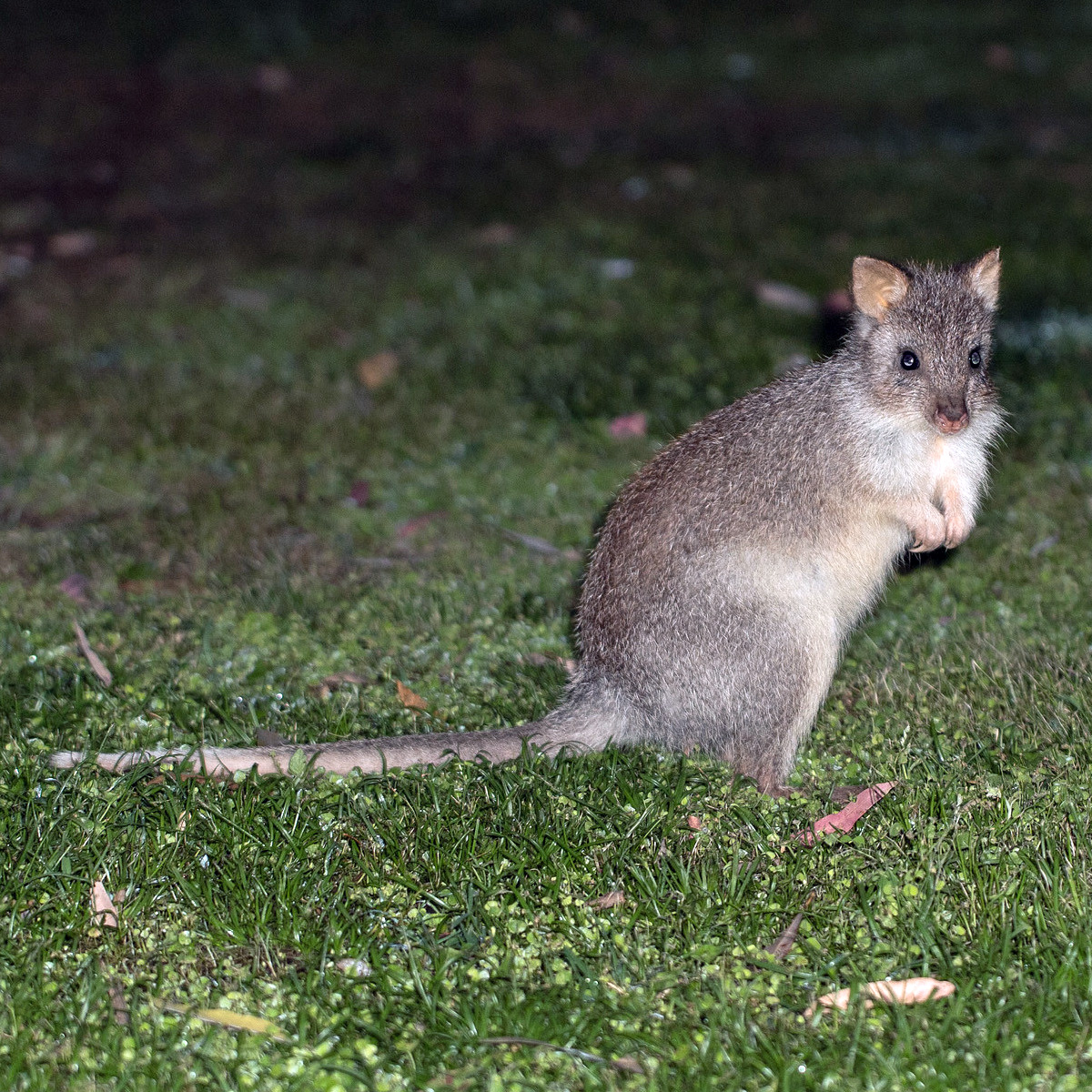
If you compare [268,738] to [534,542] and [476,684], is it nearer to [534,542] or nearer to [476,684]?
[476,684]

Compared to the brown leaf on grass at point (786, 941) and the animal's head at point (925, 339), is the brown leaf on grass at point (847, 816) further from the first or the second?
the animal's head at point (925, 339)

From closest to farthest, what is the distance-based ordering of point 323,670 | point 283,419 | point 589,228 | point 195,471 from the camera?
point 323,670
point 195,471
point 283,419
point 589,228

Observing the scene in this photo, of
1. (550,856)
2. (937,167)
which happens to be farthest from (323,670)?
(937,167)

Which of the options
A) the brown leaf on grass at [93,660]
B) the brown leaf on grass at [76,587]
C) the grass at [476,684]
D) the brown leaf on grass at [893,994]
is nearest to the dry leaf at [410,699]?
the grass at [476,684]

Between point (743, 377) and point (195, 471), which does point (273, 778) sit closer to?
point (195, 471)

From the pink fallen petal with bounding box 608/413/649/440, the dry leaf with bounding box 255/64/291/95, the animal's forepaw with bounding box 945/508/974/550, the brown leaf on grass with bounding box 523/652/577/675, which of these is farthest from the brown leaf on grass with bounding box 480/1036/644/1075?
the dry leaf with bounding box 255/64/291/95

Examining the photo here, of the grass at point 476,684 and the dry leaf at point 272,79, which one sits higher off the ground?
the dry leaf at point 272,79
